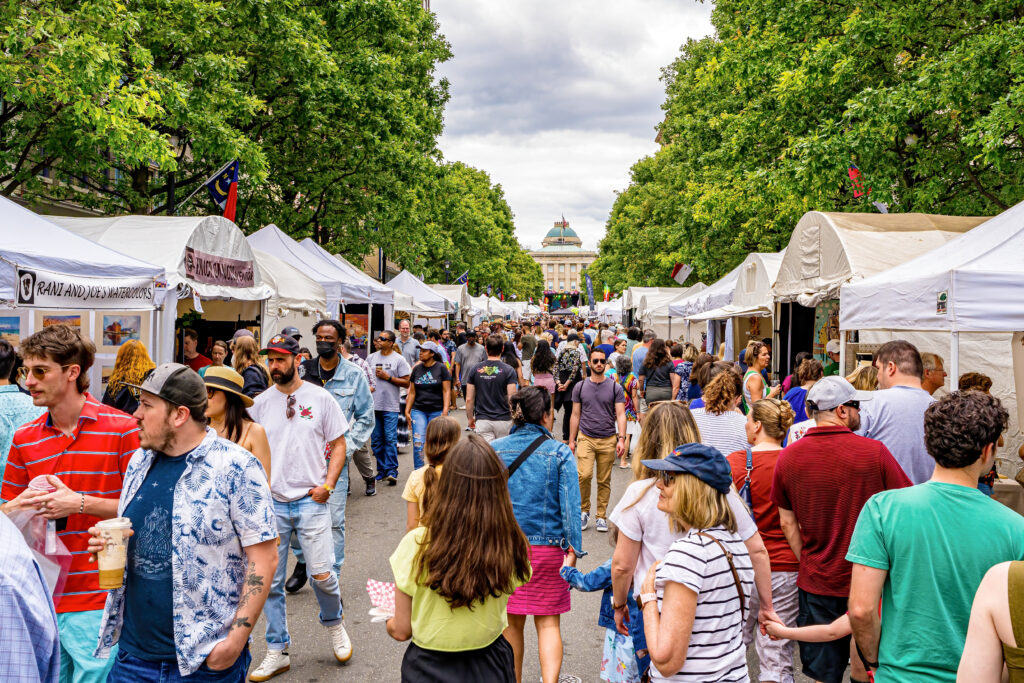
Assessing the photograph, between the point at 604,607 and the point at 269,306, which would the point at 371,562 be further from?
the point at 269,306

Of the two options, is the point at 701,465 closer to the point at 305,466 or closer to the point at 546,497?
the point at 546,497

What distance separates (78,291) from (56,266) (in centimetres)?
37

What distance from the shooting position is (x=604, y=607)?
3.63 meters

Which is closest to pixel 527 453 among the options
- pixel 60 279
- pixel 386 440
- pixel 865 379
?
pixel 865 379

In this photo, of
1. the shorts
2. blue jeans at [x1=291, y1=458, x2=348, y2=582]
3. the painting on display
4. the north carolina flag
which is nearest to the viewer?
the shorts

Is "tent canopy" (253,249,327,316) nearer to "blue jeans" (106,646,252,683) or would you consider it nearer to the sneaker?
the sneaker

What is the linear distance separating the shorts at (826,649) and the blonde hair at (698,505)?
57.6 inches

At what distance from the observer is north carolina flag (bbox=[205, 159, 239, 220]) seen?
1405 centimetres

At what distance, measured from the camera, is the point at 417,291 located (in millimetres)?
25438

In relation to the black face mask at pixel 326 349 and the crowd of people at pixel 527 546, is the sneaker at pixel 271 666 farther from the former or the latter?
the black face mask at pixel 326 349

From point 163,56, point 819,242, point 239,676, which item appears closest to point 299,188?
point 163,56

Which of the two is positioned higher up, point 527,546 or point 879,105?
point 879,105

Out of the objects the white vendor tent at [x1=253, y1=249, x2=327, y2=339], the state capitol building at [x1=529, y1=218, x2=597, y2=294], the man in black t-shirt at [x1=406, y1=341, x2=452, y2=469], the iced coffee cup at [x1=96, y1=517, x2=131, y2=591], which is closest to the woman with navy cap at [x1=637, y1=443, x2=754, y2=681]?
the iced coffee cup at [x1=96, y1=517, x2=131, y2=591]

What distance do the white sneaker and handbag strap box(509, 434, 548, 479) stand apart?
1.70 metres
